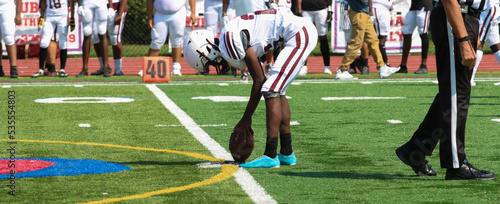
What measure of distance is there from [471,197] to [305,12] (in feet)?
34.9

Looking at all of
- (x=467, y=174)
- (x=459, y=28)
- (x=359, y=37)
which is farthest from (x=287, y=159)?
(x=359, y=37)

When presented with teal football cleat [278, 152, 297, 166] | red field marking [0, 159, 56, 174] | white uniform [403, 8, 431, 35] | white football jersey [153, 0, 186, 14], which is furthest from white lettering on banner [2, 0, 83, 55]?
teal football cleat [278, 152, 297, 166]

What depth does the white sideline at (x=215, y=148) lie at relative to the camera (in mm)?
4541

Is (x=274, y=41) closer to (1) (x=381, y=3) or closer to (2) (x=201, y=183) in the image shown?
(2) (x=201, y=183)

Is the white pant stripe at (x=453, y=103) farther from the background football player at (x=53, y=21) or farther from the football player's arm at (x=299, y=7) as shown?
the background football player at (x=53, y=21)

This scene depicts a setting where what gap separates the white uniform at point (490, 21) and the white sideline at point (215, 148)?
175cm

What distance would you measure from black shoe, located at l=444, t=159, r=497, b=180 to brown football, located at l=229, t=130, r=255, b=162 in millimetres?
1363

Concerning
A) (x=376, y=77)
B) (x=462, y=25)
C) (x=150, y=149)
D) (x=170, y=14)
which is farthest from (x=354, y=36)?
(x=462, y=25)

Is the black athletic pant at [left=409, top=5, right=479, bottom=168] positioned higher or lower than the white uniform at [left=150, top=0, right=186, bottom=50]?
higher

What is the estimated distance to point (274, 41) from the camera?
5723 mm

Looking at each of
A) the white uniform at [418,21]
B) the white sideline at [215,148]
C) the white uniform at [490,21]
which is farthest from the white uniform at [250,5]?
the white uniform at [490,21]

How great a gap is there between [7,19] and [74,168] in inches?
367

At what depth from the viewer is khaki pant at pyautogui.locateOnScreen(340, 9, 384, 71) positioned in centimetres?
1354

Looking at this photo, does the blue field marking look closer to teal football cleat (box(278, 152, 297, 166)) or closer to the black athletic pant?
teal football cleat (box(278, 152, 297, 166))
